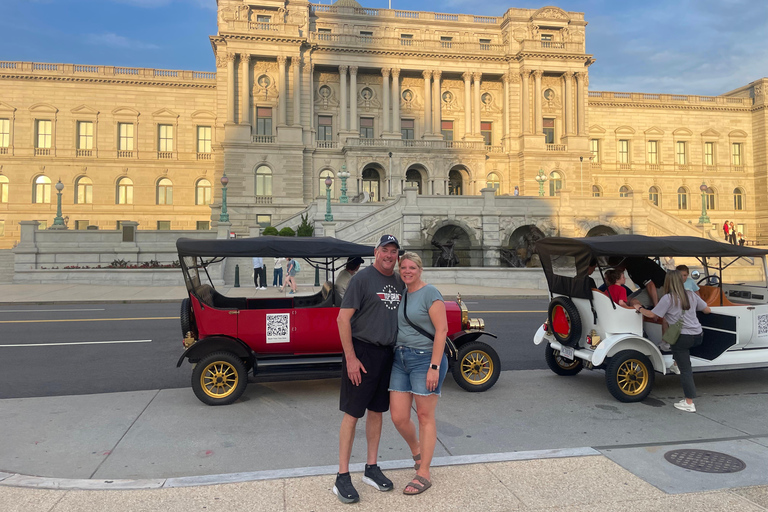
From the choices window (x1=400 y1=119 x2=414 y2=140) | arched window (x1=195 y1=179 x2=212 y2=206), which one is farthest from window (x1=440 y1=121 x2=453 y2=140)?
arched window (x1=195 y1=179 x2=212 y2=206)

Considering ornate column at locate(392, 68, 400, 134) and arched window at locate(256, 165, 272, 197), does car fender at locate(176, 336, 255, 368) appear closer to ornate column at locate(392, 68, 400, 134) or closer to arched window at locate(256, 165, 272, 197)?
arched window at locate(256, 165, 272, 197)

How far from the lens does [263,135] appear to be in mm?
48719

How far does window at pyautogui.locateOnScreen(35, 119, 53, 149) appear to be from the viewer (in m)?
52.2

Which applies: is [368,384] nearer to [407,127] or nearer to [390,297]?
[390,297]

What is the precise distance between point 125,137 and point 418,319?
57739 millimetres

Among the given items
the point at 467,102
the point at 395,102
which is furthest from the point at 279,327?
the point at 467,102

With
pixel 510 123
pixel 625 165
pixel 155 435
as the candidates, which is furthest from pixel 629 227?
pixel 155 435

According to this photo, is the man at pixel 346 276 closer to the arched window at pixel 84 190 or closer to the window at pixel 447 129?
the window at pixel 447 129

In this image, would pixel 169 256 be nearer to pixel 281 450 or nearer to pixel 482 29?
pixel 281 450

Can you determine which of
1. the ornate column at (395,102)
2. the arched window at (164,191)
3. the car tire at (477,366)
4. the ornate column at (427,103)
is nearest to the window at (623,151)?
the ornate column at (427,103)

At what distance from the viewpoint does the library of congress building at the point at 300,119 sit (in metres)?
48.5

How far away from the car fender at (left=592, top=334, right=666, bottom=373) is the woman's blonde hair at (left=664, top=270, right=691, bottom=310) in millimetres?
655

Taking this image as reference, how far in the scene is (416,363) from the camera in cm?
425

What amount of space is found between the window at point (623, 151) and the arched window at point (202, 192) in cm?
4634
